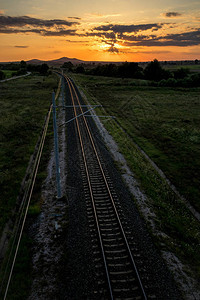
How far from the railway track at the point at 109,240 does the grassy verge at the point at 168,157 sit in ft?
8.25

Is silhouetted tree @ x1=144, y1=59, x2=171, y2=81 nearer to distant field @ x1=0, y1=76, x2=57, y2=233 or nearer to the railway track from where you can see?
distant field @ x1=0, y1=76, x2=57, y2=233

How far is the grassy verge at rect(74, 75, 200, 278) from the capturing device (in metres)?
13.8

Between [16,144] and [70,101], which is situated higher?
[70,101]

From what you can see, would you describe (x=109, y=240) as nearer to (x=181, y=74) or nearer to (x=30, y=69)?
(x=181, y=74)

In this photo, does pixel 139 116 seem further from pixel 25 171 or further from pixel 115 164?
pixel 25 171

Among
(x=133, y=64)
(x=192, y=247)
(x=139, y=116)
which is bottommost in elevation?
(x=192, y=247)

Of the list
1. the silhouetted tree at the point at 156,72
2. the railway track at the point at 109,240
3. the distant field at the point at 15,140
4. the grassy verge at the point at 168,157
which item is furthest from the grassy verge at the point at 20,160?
the silhouetted tree at the point at 156,72

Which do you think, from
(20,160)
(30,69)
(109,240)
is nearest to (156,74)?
(20,160)

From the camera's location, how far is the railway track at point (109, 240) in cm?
1007

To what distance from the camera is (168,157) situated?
26.0 m

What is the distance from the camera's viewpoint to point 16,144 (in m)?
28.0

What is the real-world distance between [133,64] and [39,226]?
106002mm

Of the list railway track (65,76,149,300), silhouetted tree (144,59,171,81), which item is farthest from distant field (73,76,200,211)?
silhouetted tree (144,59,171,81)

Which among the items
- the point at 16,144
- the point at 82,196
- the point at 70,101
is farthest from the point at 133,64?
the point at 82,196
